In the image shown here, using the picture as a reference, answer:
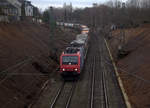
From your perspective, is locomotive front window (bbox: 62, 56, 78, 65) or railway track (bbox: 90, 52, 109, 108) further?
locomotive front window (bbox: 62, 56, 78, 65)

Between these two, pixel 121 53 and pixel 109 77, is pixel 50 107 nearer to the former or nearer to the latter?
pixel 109 77

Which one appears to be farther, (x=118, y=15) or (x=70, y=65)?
(x=118, y=15)

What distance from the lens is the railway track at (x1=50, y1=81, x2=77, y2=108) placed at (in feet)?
48.0

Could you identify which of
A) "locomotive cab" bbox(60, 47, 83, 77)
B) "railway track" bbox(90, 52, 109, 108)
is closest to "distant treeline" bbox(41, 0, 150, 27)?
"railway track" bbox(90, 52, 109, 108)

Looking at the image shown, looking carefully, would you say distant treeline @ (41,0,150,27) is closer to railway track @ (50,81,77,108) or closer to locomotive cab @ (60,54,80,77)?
locomotive cab @ (60,54,80,77)

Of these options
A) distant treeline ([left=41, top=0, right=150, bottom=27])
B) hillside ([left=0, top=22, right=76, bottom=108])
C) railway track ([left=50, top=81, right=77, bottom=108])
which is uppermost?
distant treeline ([left=41, top=0, right=150, bottom=27])

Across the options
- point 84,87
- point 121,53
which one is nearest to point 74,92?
point 84,87

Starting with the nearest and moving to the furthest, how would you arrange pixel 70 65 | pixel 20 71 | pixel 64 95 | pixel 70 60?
1. pixel 64 95
2. pixel 20 71
3. pixel 70 65
4. pixel 70 60

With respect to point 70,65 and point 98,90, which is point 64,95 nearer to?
point 98,90

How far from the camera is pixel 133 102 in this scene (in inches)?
574

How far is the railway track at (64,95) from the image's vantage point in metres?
14.6

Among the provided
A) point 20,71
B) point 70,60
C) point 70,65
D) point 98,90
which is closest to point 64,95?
point 98,90

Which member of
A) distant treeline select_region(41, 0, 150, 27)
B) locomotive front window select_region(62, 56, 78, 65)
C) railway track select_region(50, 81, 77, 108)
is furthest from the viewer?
distant treeline select_region(41, 0, 150, 27)

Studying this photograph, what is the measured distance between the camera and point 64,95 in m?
16.5
